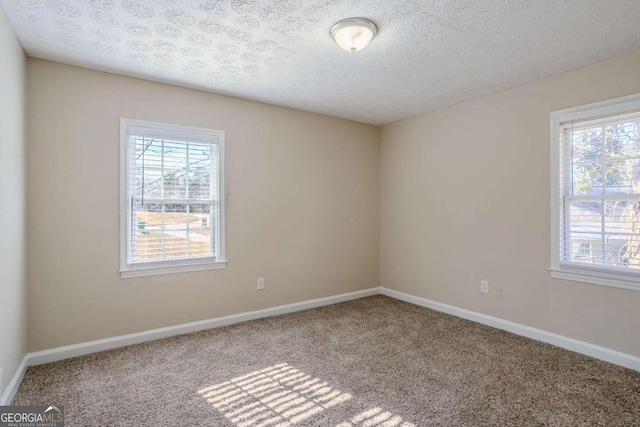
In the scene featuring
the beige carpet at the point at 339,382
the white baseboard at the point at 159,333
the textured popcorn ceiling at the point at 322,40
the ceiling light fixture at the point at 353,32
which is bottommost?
the beige carpet at the point at 339,382

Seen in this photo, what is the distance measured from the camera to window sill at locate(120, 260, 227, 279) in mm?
3094

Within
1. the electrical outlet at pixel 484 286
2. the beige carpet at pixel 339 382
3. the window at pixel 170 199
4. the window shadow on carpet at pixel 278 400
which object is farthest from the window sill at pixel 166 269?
the electrical outlet at pixel 484 286

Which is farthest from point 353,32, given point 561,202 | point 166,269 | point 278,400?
point 166,269

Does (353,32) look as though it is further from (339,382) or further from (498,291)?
(498,291)

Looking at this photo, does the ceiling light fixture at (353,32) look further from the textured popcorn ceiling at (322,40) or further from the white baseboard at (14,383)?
the white baseboard at (14,383)

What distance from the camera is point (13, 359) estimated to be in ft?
7.54

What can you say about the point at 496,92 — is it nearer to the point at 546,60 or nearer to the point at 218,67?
the point at 546,60

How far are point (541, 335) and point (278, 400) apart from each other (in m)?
2.48

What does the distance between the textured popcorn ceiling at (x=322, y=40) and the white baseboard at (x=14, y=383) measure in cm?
232

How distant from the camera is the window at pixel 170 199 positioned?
3.12m

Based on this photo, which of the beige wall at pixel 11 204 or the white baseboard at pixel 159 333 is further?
the white baseboard at pixel 159 333

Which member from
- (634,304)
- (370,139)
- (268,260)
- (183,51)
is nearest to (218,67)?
(183,51)

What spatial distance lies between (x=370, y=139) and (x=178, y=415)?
3917 mm

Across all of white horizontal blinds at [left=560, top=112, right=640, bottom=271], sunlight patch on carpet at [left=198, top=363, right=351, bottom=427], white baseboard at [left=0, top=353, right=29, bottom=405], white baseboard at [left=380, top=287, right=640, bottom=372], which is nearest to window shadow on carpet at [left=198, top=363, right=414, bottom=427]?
sunlight patch on carpet at [left=198, top=363, right=351, bottom=427]
